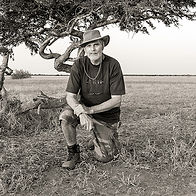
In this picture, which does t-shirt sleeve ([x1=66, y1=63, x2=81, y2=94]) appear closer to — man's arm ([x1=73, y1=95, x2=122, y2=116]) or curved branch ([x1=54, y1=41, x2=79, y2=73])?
man's arm ([x1=73, y1=95, x2=122, y2=116])

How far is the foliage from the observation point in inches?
277

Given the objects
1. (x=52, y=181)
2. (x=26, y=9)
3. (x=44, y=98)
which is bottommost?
(x=52, y=181)

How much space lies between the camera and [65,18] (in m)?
8.21

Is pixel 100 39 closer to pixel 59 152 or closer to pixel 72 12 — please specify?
pixel 59 152

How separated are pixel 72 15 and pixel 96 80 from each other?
12.5ft

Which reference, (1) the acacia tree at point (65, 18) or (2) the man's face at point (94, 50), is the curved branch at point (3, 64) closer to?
(1) the acacia tree at point (65, 18)

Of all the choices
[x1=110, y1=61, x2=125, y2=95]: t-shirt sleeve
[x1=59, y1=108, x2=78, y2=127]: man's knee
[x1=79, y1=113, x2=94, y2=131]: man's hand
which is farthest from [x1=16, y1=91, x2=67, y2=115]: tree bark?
[x1=79, y1=113, x2=94, y2=131]: man's hand

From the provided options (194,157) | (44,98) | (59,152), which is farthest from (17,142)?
(194,157)

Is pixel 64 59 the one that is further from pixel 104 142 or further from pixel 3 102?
pixel 104 142

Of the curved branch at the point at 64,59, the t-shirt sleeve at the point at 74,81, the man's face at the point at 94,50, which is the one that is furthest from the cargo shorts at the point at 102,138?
the curved branch at the point at 64,59

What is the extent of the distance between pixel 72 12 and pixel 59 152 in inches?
155

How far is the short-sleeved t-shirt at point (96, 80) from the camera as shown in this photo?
16.1ft

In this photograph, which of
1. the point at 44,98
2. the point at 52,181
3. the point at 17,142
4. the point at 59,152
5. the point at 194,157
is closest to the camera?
the point at 52,181

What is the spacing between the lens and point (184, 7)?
25.7ft
